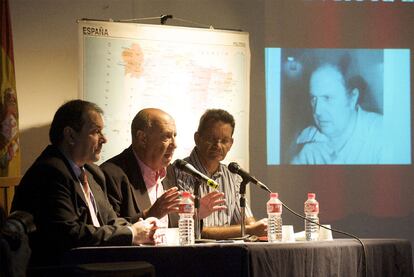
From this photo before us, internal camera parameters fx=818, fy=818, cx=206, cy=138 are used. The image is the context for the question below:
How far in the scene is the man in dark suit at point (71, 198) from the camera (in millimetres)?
3104

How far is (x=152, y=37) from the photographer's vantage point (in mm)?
4969

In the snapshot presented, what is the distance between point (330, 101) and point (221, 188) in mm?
1409

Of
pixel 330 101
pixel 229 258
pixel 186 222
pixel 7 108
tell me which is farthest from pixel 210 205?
pixel 330 101

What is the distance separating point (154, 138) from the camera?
13.4 ft

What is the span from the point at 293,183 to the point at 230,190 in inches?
46.2

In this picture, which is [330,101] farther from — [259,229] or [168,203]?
[168,203]

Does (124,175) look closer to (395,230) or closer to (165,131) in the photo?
(165,131)

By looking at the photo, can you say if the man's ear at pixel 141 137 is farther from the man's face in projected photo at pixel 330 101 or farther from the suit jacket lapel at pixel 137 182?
the man's face in projected photo at pixel 330 101

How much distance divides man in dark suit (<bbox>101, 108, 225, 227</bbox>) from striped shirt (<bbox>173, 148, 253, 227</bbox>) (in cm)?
13

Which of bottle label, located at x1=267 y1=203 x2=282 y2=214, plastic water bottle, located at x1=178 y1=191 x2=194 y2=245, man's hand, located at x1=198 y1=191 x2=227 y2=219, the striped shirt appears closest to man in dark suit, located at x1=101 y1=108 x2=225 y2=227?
man's hand, located at x1=198 y1=191 x2=227 y2=219

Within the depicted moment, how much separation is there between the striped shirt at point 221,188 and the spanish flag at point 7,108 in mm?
922

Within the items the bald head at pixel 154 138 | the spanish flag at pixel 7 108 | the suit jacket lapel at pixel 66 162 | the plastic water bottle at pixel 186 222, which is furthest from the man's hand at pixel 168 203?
the spanish flag at pixel 7 108

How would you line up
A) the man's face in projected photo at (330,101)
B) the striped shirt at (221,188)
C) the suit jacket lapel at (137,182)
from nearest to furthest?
the suit jacket lapel at (137,182), the striped shirt at (221,188), the man's face in projected photo at (330,101)

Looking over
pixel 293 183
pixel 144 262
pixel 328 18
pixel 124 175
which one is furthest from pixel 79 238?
pixel 328 18
